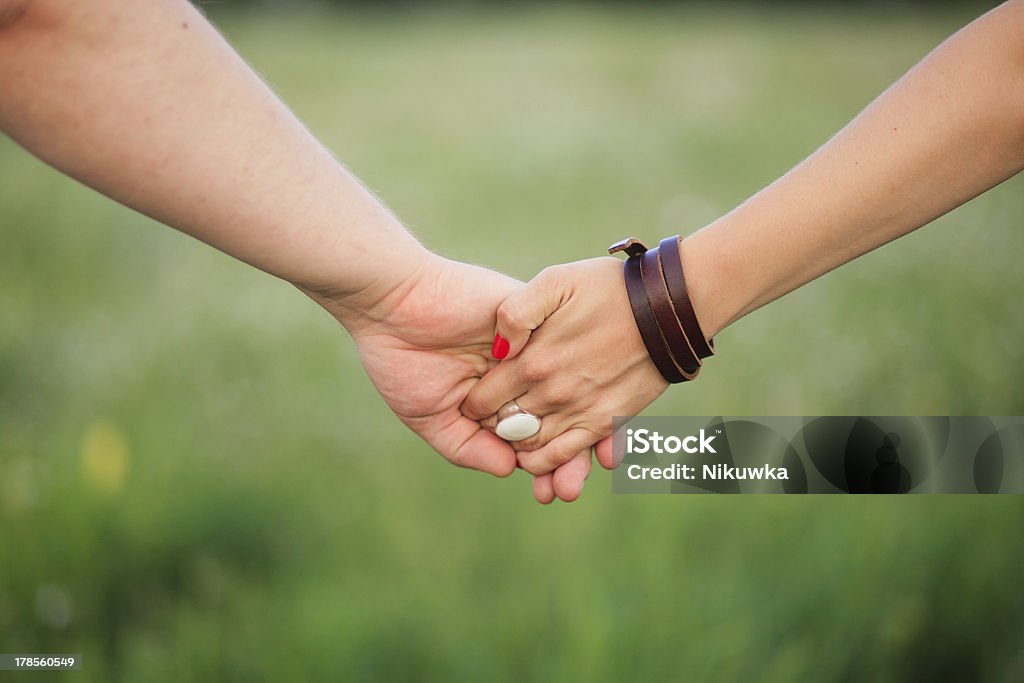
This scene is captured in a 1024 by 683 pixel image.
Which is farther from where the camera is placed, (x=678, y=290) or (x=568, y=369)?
(x=568, y=369)

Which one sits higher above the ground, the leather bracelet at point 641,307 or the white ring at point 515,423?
the leather bracelet at point 641,307

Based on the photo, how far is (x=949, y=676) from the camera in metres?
2.10

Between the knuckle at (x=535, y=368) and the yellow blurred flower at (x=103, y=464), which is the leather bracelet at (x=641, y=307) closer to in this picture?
the knuckle at (x=535, y=368)

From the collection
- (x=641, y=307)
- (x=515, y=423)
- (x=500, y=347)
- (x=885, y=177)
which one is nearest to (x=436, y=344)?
(x=500, y=347)

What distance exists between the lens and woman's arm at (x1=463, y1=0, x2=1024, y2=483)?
65.2 inches

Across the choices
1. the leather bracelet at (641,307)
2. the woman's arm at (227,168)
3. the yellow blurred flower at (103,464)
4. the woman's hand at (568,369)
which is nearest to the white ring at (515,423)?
the woman's hand at (568,369)

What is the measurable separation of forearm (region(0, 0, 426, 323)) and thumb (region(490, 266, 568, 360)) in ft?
1.01

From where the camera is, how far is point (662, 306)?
1881 mm

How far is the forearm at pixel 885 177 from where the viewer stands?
1641 mm

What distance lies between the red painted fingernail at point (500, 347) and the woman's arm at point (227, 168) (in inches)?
2.4

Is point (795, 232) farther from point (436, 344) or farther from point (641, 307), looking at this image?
point (436, 344)

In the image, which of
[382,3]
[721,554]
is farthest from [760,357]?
[382,3]

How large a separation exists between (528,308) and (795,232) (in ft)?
1.86

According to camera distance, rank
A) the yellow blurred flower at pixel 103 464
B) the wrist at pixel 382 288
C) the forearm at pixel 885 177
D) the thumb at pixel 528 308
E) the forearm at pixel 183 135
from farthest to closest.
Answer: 1. the yellow blurred flower at pixel 103 464
2. the thumb at pixel 528 308
3. the wrist at pixel 382 288
4. the forearm at pixel 885 177
5. the forearm at pixel 183 135
